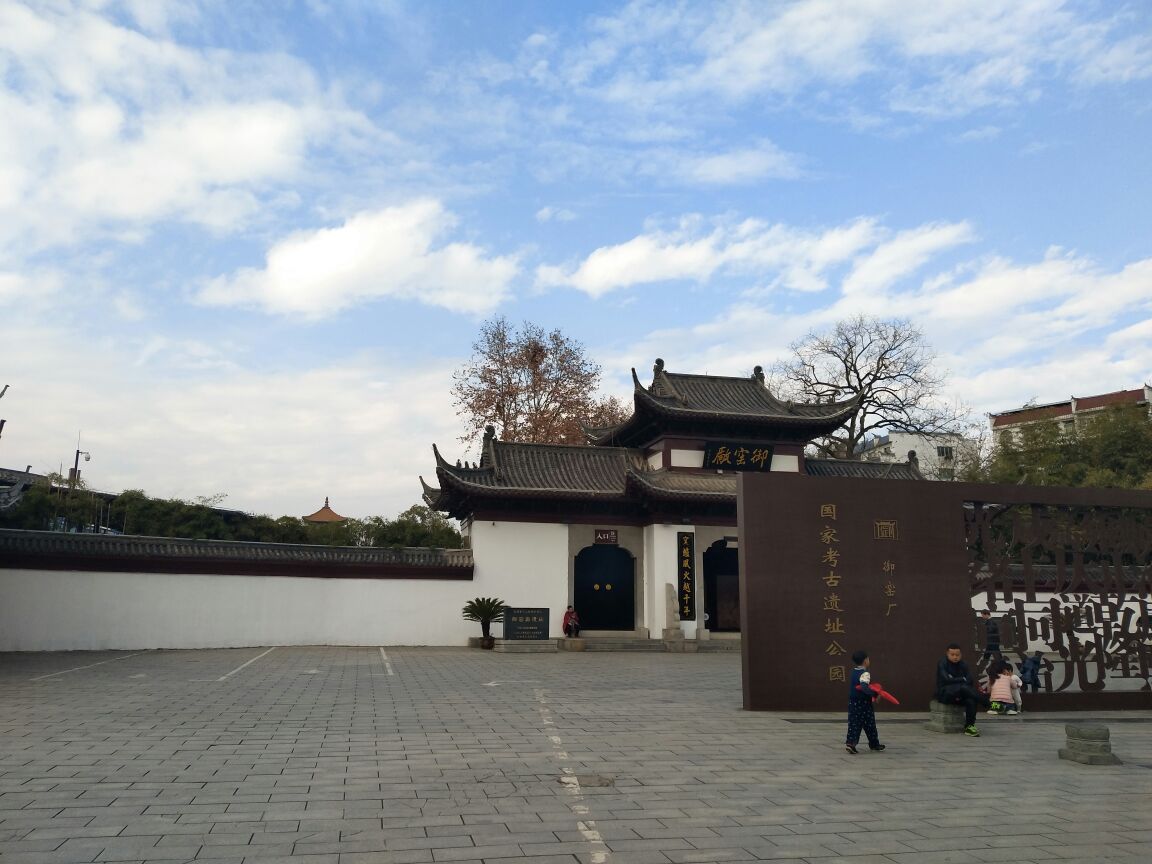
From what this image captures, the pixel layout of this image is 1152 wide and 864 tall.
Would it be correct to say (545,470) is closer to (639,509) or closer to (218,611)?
(639,509)

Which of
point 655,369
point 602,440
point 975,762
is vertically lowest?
point 975,762

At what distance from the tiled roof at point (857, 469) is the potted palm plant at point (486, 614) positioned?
442 inches

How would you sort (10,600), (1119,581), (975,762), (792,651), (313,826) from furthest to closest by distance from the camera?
1. (10,600)
2. (1119,581)
3. (792,651)
4. (975,762)
5. (313,826)

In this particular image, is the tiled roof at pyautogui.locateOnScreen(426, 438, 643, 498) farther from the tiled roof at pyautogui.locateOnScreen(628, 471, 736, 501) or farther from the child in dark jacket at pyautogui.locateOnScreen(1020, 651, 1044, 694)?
the child in dark jacket at pyautogui.locateOnScreen(1020, 651, 1044, 694)

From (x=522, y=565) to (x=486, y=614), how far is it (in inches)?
82.5

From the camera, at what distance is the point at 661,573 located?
894 inches

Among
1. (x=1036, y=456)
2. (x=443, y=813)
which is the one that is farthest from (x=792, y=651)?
(x=1036, y=456)

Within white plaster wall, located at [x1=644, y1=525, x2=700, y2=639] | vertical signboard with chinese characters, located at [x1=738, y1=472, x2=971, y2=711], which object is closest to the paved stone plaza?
vertical signboard with chinese characters, located at [x1=738, y1=472, x2=971, y2=711]

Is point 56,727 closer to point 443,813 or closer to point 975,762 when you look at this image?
point 443,813

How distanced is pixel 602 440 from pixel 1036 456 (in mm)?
20240

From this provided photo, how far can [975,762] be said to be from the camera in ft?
26.0

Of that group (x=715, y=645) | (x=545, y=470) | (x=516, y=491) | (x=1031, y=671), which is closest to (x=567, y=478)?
(x=545, y=470)

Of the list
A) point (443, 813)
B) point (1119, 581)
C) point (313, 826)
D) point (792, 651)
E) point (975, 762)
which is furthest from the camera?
point (1119, 581)

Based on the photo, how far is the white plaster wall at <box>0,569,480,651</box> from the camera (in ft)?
60.0
